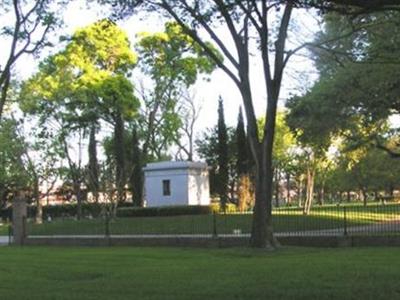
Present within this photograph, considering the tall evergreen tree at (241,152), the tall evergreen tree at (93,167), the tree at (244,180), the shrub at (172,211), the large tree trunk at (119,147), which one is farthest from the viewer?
the tall evergreen tree at (241,152)

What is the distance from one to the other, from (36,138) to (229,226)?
3376cm

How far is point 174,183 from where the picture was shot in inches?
1916

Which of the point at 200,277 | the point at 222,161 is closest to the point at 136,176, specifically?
the point at 222,161

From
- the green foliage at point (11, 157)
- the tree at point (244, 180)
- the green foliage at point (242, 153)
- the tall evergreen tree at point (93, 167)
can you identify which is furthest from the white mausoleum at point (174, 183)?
the green foliage at point (11, 157)

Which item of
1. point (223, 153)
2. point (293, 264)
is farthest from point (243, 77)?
point (223, 153)

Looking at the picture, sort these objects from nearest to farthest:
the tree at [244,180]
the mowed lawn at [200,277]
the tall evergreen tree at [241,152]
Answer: the mowed lawn at [200,277] < the tree at [244,180] < the tall evergreen tree at [241,152]

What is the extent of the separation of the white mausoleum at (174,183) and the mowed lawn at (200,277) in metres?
27.1

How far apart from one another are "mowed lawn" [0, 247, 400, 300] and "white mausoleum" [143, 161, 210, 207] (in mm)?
27138

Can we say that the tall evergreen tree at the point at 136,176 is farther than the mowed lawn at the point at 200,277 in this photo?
Yes

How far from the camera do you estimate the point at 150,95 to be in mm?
63562

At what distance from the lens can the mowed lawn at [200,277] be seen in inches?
451

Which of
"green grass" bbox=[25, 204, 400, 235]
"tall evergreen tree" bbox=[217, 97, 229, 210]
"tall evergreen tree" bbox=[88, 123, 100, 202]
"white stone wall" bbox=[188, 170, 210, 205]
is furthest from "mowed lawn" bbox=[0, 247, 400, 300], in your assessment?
"tall evergreen tree" bbox=[217, 97, 229, 210]

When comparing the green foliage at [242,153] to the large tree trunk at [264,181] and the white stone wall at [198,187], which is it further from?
the large tree trunk at [264,181]

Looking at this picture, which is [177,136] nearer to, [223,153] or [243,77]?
[223,153]
